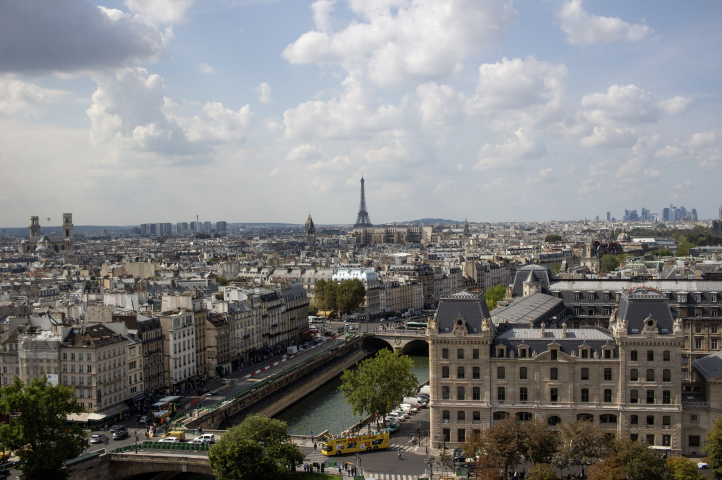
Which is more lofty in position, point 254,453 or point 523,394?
point 523,394

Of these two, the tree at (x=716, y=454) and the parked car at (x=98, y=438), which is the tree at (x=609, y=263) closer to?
the tree at (x=716, y=454)

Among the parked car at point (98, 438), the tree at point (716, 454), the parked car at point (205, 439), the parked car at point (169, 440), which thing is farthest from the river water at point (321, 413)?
the tree at point (716, 454)

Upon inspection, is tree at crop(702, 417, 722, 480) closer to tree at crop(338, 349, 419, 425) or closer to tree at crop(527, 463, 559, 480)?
tree at crop(527, 463, 559, 480)

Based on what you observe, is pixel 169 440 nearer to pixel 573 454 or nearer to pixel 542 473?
pixel 542 473

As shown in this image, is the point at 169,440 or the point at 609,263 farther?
the point at 609,263

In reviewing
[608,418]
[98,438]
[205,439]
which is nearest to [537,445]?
[608,418]

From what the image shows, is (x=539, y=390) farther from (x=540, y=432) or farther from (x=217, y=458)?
(x=217, y=458)
